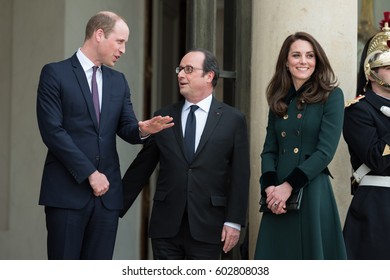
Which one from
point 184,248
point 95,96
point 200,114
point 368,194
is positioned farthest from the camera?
point 368,194

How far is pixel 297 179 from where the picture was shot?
559 centimetres

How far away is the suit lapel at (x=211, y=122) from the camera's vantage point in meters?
5.81

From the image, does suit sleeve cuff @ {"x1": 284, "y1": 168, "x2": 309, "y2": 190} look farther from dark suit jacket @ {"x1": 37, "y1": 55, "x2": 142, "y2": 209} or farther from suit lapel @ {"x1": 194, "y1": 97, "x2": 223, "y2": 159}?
dark suit jacket @ {"x1": 37, "y1": 55, "x2": 142, "y2": 209}

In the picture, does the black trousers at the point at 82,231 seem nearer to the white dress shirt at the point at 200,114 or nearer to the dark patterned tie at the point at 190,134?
the dark patterned tie at the point at 190,134

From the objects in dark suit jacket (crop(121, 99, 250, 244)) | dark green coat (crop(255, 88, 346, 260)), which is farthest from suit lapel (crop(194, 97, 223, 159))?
dark green coat (crop(255, 88, 346, 260))

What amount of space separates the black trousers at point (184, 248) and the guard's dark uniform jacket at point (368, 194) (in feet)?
3.45

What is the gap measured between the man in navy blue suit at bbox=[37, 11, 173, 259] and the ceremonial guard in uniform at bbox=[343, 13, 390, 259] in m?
1.30

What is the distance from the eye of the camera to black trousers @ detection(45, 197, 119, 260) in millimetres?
5477

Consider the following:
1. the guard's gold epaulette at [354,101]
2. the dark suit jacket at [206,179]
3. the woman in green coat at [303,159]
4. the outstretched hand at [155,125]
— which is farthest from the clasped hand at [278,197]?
the guard's gold epaulette at [354,101]

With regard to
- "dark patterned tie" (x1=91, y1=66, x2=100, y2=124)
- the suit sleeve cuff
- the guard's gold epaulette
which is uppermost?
"dark patterned tie" (x1=91, y1=66, x2=100, y2=124)

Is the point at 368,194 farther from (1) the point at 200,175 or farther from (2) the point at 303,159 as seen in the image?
(1) the point at 200,175

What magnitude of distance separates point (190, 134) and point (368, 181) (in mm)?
1245

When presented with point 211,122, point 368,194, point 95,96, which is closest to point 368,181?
point 368,194
